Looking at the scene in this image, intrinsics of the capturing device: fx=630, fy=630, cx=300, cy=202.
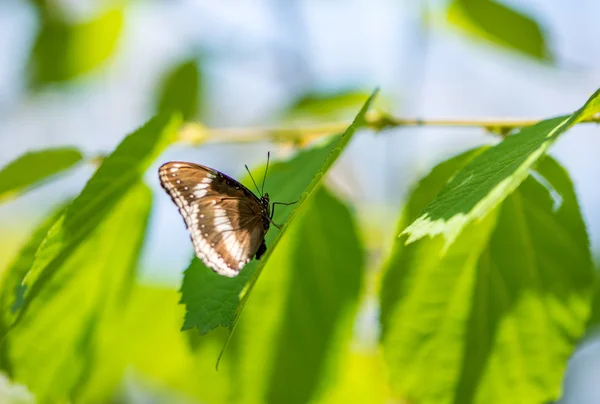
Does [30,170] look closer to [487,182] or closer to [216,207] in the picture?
[216,207]

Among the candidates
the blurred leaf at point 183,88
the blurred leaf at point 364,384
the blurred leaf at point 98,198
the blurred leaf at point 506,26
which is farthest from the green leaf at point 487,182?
the blurred leaf at point 183,88

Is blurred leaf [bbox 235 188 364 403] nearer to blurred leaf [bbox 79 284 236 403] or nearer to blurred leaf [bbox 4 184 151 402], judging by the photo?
blurred leaf [bbox 79 284 236 403]

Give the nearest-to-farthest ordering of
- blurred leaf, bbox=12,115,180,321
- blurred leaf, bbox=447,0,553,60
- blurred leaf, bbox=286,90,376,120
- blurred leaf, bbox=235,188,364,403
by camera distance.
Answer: blurred leaf, bbox=12,115,180,321 → blurred leaf, bbox=235,188,364,403 → blurred leaf, bbox=286,90,376,120 → blurred leaf, bbox=447,0,553,60

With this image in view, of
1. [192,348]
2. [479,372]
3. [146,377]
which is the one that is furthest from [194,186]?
[146,377]

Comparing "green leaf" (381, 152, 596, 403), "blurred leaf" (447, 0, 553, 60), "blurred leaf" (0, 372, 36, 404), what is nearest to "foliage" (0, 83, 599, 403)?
"green leaf" (381, 152, 596, 403)

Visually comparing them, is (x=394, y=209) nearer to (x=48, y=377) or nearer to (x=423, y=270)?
(x=423, y=270)

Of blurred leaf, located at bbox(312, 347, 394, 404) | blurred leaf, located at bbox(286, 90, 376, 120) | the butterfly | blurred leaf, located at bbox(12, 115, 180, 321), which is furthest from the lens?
blurred leaf, located at bbox(312, 347, 394, 404)
